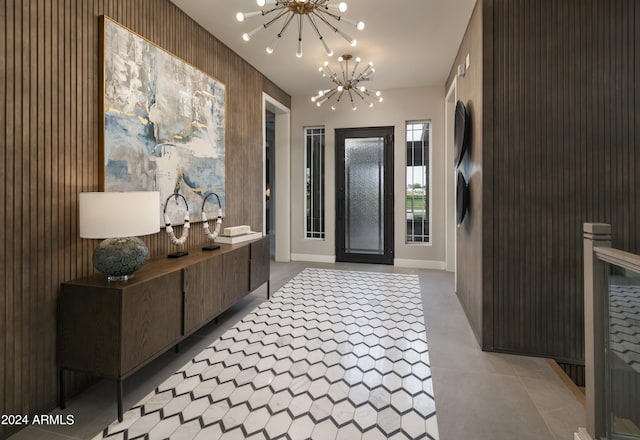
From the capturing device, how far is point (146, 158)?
2.62 metres

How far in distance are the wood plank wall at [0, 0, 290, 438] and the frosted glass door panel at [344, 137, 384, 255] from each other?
4032mm

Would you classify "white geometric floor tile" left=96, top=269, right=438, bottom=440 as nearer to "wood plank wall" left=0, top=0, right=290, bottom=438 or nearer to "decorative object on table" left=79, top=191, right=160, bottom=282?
"wood plank wall" left=0, top=0, right=290, bottom=438

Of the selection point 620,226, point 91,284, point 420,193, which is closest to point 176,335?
point 91,284

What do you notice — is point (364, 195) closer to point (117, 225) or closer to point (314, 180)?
point (314, 180)

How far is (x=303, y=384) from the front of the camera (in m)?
2.12

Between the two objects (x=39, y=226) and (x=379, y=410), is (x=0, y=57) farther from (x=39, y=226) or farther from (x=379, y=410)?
(x=379, y=410)

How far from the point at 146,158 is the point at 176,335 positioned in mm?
1377

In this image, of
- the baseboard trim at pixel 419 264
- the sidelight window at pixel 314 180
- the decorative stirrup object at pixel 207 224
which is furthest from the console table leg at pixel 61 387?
the baseboard trim at pixel 419 264

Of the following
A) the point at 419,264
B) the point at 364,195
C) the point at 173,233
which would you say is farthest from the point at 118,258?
the point at 419,264

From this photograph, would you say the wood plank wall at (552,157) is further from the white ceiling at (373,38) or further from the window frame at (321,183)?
the window frame at (321,183)

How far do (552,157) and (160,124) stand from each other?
3.09 metres

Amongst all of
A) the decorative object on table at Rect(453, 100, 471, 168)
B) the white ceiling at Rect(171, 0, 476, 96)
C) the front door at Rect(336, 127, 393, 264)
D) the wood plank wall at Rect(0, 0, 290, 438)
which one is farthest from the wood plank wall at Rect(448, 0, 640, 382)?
the front door at Rect(336, 127, 393, 264)

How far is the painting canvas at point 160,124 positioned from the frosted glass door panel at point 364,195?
8.98 ft

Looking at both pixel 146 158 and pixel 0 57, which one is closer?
pixel 0 57
